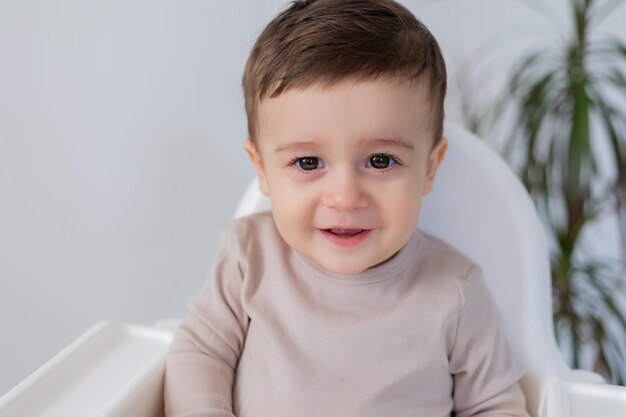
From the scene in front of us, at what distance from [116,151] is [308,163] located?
666 millimetres

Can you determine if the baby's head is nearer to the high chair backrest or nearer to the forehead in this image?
the forehead

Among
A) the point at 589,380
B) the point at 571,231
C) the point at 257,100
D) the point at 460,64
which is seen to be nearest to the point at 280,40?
the point at 257,100

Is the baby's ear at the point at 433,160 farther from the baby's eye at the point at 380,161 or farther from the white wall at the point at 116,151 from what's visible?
the white wall at the point at 116,151

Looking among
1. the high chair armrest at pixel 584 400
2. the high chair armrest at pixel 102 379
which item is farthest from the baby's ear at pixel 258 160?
the high chair armrest at pixel 584 400

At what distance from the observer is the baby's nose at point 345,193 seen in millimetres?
683

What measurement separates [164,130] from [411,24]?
74 centimetres

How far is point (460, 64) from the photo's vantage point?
64.7 inches

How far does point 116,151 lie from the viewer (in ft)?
4.17

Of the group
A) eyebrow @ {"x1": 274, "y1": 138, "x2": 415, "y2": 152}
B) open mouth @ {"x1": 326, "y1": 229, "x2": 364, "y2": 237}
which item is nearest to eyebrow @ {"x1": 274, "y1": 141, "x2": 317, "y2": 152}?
eyebrow @ {"x1": 274, "y1": 138, "x2": 415, "y2": 152}

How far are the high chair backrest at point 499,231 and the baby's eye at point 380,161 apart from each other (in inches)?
9.9

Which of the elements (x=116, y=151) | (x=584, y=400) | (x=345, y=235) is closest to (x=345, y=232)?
(x=345, y=235)

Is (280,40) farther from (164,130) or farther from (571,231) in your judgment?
(571,231)

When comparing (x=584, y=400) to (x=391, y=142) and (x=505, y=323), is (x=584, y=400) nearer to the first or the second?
(x=505, y=323)

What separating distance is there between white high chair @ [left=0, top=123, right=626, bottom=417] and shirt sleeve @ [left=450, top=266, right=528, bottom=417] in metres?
0.05
